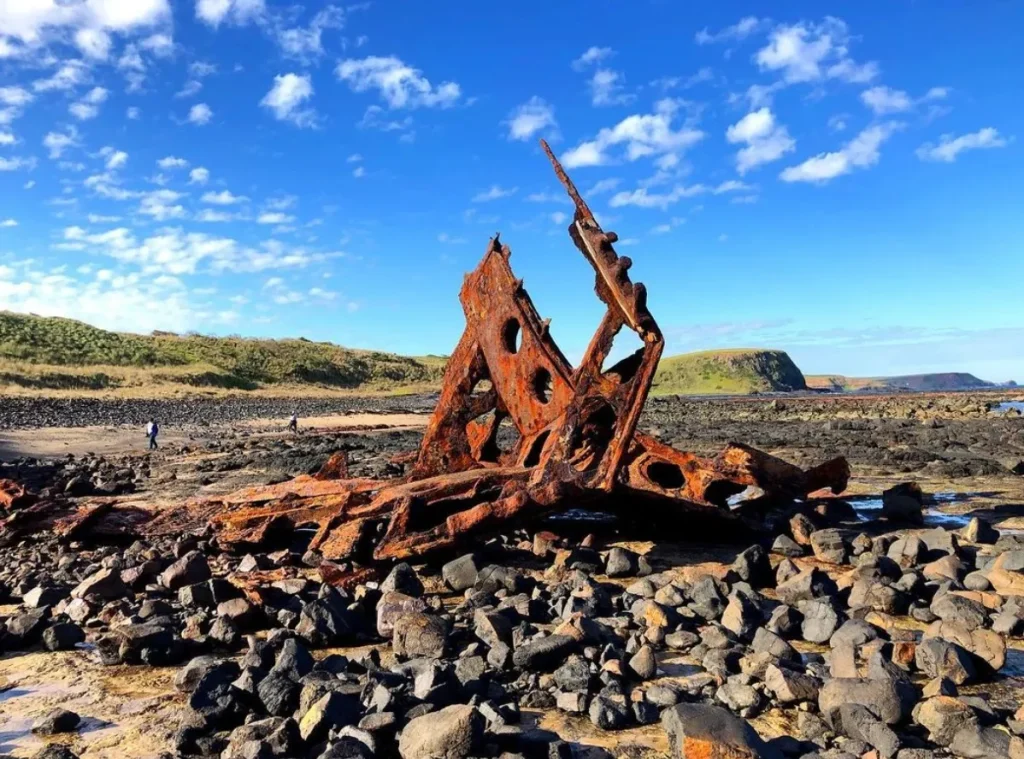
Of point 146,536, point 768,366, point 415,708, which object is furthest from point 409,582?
point 768,366

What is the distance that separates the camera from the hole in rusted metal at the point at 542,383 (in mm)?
8469

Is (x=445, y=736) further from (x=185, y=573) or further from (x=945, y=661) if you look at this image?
(x=185, y=573)

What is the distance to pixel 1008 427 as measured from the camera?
25.8m

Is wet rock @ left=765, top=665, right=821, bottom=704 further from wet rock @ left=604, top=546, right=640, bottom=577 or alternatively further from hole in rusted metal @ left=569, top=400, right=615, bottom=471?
hole in rusted metal @ left=569, top=400, right=615, bottom=471

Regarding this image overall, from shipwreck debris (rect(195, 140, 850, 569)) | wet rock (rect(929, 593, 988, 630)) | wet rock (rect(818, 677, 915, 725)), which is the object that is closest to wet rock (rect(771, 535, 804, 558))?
shipwreck debris (rect(195, 140, 850, 569))

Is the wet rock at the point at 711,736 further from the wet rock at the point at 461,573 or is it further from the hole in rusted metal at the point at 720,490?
the hole in rusted metal at the point at 720,490

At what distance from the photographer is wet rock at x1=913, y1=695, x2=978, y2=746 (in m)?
3.56

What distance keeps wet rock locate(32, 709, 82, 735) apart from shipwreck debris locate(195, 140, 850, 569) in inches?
100

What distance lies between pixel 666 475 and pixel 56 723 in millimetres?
6789

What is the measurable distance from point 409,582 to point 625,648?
2.23 meters

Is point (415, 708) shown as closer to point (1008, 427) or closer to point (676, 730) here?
point (676, 730)

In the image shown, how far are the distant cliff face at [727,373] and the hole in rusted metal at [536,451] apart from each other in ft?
356

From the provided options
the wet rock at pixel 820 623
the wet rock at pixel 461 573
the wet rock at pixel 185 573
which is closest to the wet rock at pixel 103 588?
the wet rock at pixel 185 573

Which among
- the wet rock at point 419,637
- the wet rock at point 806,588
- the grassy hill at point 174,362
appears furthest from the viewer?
the grassy hill at point 174,362
